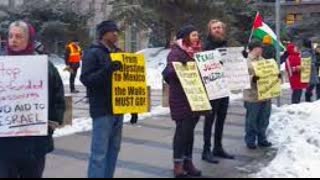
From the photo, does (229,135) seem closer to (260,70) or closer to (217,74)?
(260,70)

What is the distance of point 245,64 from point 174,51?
2084mm

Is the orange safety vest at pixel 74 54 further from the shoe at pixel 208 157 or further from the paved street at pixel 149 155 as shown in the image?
the shoe at pixel 208 157

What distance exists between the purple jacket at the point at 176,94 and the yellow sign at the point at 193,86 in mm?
54

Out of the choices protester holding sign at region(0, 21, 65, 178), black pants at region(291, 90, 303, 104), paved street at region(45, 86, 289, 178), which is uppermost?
protester holding sign at region(0, 21, 65, 178)

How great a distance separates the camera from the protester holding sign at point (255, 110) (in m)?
9.66

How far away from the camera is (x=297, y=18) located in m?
47.5

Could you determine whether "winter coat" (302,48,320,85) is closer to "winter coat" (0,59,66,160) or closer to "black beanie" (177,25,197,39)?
"black beanie" (177,25,197,39)

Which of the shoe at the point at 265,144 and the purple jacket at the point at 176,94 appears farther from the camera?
the shoe at the point at 265,144

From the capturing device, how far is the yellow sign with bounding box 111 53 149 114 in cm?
637

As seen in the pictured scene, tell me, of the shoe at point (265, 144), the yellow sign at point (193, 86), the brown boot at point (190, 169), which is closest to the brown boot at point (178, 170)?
the brown boot at point (190, 169)

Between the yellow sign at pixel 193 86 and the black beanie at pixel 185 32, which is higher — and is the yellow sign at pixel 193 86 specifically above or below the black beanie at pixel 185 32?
below

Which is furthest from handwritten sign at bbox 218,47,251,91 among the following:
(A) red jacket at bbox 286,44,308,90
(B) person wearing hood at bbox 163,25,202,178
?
(A) red jacket at bbox 286,44,308,90

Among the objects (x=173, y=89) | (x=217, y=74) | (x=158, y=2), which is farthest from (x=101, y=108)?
(x=158, y=2)

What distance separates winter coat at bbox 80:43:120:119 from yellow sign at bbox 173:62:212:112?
4.60ft
